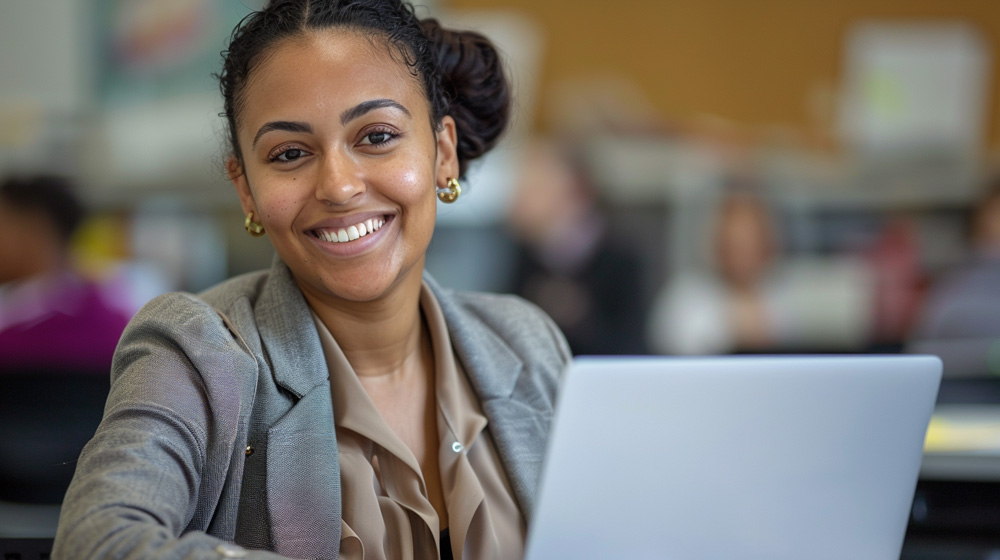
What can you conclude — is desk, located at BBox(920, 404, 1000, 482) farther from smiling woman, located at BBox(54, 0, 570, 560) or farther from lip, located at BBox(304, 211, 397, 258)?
lip, located at BBox(304, 211, 397, 258)

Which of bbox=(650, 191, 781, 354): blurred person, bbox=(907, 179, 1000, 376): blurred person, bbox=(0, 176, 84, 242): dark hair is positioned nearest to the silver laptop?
bbox=(907, 179, 1000, 376): blurred person

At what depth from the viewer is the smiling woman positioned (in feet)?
3.46

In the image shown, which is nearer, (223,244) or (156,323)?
(156,323)

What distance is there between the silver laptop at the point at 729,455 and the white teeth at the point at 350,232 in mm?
466

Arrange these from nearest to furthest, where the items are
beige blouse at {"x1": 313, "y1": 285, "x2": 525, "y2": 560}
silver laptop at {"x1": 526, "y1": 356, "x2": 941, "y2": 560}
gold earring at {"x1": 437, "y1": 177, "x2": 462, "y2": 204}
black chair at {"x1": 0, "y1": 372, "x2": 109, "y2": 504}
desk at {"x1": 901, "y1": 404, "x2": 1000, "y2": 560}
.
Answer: silver laptop at {"x1": 526, "y1": 356, "x2": 941, "y2": 560}, beige blouse at {"x1": 313, "y1": 285, "x2": 525, "y2": 560}, gold earring at {"x1": 437, "y1": 177, "x2": 462, "y2": 204}, desk at {"x1": 901, "y1": 404, "x2": 1000, "y2": 560}, black chair at {"x1": 0, "y1": 372, "x2": 109, "y2": 504}

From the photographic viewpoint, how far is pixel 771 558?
0.96m

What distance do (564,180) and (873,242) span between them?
1.52 m

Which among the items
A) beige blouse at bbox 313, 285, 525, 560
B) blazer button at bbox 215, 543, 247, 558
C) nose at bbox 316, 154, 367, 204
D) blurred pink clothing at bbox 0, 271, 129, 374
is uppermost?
nose at bbox 316, 154, 367, 204

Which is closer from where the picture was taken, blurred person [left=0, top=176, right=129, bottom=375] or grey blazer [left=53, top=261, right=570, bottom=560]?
grey blazer [left=53, top=261, right=570, bottom=560]

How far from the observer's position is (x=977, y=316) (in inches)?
128

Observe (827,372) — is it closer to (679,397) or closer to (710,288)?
(679,397)

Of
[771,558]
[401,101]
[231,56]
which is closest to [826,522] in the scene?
[771,558]

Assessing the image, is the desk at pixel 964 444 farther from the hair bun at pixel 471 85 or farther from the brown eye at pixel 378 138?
the brown eye at pixel 378 138

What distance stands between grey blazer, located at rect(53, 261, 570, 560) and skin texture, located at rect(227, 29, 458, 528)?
0.27 ft
